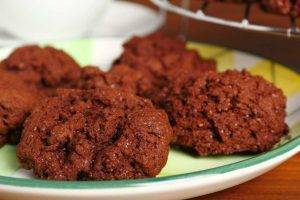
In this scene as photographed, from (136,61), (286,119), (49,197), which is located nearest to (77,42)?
(136,61)

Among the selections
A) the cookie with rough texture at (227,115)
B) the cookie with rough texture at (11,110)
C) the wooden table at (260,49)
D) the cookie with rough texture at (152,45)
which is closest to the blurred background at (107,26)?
the wooden table at (260,49)

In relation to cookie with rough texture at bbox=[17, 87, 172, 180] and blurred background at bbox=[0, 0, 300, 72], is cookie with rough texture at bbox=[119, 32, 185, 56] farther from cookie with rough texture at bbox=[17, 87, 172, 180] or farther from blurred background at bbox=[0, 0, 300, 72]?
cookie with rough texture at bbox=[17, 87, 172, 180]

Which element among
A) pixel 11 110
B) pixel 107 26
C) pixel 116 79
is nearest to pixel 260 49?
pixel 107 26

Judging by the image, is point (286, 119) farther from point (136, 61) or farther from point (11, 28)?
point (11, 28)

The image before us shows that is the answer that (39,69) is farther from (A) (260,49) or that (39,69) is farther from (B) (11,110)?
(A) (260,49)

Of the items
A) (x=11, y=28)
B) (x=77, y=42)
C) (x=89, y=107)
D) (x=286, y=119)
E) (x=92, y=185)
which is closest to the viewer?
(x=92, y=185)

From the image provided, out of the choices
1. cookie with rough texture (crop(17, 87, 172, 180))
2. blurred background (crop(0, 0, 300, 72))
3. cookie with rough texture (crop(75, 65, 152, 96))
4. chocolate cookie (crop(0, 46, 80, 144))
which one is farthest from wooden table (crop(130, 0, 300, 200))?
chocolate cookie (crop(0, 46, 80, 144))

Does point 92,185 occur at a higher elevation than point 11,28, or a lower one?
higher
